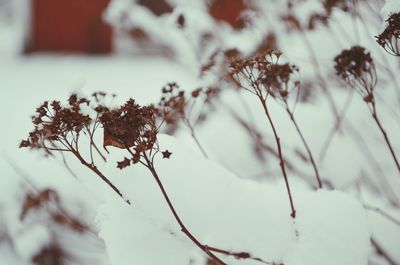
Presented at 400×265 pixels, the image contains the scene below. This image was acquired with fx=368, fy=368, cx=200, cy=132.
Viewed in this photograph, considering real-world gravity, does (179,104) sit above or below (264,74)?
above

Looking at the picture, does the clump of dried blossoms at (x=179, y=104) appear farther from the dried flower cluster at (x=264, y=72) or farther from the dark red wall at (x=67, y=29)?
the dark red wall at (x=67, y=29)

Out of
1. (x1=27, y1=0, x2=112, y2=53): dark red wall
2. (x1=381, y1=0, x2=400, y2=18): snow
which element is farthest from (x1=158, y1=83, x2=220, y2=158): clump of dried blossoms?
(x1=27, y1=0, x2=112, y2=53): dark red wall

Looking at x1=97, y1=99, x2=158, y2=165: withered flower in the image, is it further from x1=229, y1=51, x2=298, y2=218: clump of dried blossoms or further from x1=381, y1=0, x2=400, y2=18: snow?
x1=381, y1=0, x2=400, y2=18: snow

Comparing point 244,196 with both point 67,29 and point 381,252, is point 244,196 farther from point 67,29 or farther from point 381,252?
point 67,29

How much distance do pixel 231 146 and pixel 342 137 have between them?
0.70m

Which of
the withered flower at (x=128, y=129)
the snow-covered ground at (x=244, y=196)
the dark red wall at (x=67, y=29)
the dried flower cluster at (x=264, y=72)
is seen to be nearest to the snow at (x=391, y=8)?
the dried flower cluster at (x=264, y=72)

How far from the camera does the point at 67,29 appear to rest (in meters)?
8.17

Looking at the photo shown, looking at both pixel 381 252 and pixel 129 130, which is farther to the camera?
pixel 381 252

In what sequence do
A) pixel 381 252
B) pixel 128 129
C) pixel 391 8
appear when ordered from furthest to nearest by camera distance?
pixel 381 252
pixel 391 8
pixel 128 129

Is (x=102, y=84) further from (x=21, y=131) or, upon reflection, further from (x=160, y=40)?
(x=160, y=40)

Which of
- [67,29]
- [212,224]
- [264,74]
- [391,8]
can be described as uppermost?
[67,29]

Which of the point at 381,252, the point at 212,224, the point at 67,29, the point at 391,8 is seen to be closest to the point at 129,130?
the point at 212,224

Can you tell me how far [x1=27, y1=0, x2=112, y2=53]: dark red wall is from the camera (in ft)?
26.0

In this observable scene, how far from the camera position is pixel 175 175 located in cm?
88
